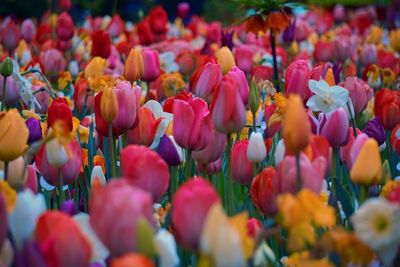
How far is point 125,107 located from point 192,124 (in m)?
0.26

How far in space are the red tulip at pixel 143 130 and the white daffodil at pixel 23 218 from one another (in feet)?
2.92

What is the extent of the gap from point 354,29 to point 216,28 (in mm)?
1979

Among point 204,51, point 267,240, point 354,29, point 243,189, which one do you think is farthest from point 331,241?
point 354,29

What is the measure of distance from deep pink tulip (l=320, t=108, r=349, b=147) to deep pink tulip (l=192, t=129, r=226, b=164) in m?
0.24

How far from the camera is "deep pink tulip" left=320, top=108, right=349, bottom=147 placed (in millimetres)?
2066

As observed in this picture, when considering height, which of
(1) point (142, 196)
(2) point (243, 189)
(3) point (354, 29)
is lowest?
(3) point (354, 29)

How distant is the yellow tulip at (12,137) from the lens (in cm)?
178

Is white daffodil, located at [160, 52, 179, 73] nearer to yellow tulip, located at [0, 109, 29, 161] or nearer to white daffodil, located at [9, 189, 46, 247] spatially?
yellow tulip, located at [0, 109, 29, 161]

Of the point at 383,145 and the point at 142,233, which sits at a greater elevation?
the point at 142,233

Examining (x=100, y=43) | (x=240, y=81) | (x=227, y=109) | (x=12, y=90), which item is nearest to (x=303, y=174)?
(x=227, y=109)

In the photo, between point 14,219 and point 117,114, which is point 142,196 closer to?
point 14,219

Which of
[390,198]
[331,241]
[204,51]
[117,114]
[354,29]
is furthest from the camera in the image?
[354,29]

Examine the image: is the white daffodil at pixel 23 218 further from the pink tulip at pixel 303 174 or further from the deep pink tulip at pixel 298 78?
the deep pink tulip at pixel 298 78

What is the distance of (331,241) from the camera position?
1.37 meters
